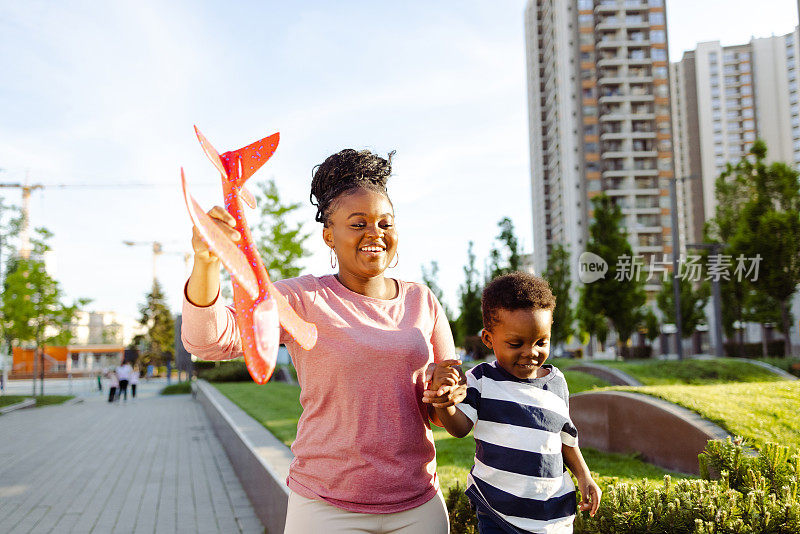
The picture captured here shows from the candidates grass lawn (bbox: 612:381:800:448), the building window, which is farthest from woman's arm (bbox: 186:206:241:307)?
the building window

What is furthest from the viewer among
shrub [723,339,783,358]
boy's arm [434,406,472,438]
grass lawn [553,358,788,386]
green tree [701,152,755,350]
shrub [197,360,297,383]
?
shrub [723,339,783,358]

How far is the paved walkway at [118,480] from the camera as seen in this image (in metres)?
6.27

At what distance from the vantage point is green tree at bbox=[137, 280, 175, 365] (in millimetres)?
69125

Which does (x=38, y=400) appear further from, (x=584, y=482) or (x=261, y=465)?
(x=584, y=482)

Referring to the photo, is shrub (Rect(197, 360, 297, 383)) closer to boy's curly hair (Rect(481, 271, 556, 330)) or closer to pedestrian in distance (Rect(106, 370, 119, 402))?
pedestrian in distance (Rect(106, 370, 119, 402))

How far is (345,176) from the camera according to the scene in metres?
2.17

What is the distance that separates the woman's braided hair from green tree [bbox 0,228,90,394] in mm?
23385

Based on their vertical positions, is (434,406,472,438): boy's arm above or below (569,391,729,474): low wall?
above

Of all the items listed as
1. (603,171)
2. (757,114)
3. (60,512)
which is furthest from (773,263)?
(757,114)

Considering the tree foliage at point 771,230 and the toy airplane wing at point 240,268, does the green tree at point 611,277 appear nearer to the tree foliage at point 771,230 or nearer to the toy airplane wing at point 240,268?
the tree foliage at point 771,230

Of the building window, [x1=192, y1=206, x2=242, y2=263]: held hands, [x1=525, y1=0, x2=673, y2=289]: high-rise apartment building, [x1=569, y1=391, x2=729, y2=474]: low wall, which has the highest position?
the building window

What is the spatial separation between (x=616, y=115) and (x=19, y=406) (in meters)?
62.5

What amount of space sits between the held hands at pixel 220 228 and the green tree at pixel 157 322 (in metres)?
70.1
